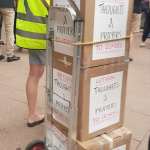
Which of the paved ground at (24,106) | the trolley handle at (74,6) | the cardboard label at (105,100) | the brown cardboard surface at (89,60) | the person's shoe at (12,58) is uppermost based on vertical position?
the trolley handle at (74,6)

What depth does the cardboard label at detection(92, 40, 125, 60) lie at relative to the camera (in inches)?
111

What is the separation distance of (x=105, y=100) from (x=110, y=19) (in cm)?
61

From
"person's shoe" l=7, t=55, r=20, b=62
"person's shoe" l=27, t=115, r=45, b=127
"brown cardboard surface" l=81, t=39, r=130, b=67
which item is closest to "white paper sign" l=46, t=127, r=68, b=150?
"brown cardboard surface" l=81, t=39, r=130, b=67

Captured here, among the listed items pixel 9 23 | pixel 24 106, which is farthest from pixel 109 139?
pixel 9 23

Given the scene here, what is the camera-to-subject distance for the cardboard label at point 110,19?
2756 millimetres

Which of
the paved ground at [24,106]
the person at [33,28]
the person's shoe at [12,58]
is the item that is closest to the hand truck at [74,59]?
the person at [33,28]

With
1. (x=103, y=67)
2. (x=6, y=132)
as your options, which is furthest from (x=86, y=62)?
(x=6, y=132)

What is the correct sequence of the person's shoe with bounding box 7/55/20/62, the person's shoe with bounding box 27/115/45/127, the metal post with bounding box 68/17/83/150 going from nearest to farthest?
the metal post with bounding box 68/17/83/150 < the person's shoe with bounding box 27/115/45/127 < the person's shoe with bounding box 7/55/20/62

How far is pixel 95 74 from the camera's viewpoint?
285 centimetres

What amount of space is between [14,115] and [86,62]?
2.05m

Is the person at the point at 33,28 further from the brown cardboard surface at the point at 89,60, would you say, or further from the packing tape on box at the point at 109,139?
the packing tape on box at the point at 109,139

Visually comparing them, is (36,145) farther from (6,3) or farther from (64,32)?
(6,3)

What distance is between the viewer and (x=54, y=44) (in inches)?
118

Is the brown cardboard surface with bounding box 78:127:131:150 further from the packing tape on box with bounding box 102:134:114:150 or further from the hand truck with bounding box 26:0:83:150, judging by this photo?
the hand truck with bounding box 26:0:83:150
